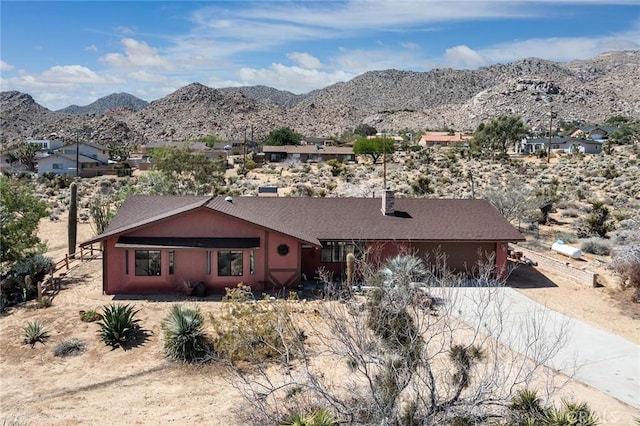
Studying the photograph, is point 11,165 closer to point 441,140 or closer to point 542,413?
point 441,140

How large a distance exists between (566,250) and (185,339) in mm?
21051

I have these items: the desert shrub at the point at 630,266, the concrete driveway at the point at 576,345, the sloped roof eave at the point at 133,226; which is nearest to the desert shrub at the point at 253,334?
the concrete driveway at the point at 576,345

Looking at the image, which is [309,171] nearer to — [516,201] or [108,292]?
[516,201]

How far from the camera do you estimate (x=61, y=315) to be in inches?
805

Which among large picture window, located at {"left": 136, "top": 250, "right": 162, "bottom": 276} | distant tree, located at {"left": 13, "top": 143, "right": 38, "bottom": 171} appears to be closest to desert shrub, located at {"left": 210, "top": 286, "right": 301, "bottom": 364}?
large picture window, located at {"left": 136, "top": 250, "right": 162, "bottom": 276}

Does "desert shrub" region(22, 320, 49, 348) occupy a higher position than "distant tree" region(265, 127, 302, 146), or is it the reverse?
"distant tree" region(265, 127, 302, 146)

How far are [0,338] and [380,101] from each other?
597ft

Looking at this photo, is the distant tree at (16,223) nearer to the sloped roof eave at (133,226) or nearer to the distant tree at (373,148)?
the sloped roof eave at (133,226)

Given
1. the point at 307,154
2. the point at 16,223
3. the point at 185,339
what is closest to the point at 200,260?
the point at 185,339

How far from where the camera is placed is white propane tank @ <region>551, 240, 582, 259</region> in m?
29.1

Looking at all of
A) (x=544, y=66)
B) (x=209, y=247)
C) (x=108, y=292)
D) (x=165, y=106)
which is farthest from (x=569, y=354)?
(x=544, y=66)

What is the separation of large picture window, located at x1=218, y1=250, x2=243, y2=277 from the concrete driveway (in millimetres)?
8021

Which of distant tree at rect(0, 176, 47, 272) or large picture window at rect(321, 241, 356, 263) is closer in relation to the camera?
distant tree at rect(0, 176, 47, 272)

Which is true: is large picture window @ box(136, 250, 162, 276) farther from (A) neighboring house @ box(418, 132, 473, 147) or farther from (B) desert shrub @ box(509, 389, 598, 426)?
(A) neighboring house @ box(418, 132, 473, 147)
